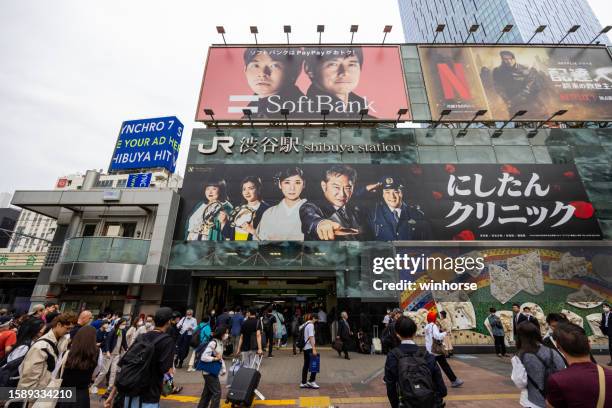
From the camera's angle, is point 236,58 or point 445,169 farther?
point 236,58

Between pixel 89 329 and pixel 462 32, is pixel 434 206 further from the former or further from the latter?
pixel 462 32

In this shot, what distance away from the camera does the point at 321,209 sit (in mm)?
15930

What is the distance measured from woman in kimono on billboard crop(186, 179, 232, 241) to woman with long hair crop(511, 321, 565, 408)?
44.9 feet

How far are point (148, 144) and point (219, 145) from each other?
5.84 meters

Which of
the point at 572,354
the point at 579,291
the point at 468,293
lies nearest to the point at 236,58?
the point at 468,293

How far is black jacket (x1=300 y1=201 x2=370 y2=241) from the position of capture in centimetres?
1538

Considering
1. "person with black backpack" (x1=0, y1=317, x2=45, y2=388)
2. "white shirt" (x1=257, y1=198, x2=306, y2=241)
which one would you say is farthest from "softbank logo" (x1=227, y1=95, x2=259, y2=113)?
"person with black backpack" (x1=0, y1=317, x2=45, y2=388)

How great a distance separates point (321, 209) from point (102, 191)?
1241cm

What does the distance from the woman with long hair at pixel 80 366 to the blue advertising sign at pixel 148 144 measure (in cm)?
1694

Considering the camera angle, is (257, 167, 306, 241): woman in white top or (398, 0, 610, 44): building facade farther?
(398, 0, 610, 44): building facade

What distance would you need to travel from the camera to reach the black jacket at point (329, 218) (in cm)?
1538

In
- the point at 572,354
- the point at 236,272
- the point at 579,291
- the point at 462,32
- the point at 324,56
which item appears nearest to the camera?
the point at 572,354

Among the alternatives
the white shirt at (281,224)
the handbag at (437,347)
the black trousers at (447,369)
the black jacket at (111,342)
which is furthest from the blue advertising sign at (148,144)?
the black trousers at (447,369)

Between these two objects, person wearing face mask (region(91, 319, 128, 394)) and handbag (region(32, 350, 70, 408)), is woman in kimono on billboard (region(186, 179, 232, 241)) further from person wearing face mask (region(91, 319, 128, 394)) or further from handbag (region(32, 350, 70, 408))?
handbag (region(32, 350, 70, 408))
